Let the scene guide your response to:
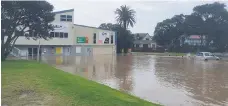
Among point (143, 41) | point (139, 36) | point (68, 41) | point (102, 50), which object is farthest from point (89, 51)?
point (139, 36)

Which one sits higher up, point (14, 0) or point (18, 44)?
point (14, 0)

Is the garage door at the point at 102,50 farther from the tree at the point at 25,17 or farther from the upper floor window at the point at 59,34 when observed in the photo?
the tree at the point at 25,17

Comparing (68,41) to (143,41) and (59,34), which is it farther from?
(143,41)

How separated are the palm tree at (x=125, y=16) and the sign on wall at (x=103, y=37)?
2038cm

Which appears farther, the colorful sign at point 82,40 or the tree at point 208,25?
the tree at point 208,25

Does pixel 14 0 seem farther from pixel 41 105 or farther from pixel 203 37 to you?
pixel 203 37

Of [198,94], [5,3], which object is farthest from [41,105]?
[5,3]

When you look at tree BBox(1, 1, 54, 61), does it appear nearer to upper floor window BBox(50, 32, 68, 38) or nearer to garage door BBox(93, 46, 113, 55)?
upper floor window BBox(50, 32, 68, 38)

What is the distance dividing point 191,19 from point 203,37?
31.9ft

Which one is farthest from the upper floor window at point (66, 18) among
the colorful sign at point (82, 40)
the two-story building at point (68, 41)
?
the colorful sign at point (82, 40)

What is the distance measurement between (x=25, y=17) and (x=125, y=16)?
204ft

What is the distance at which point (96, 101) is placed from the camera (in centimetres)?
820

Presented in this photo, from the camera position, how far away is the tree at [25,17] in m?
25.7

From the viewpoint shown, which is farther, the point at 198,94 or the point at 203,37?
the point at 203,37
